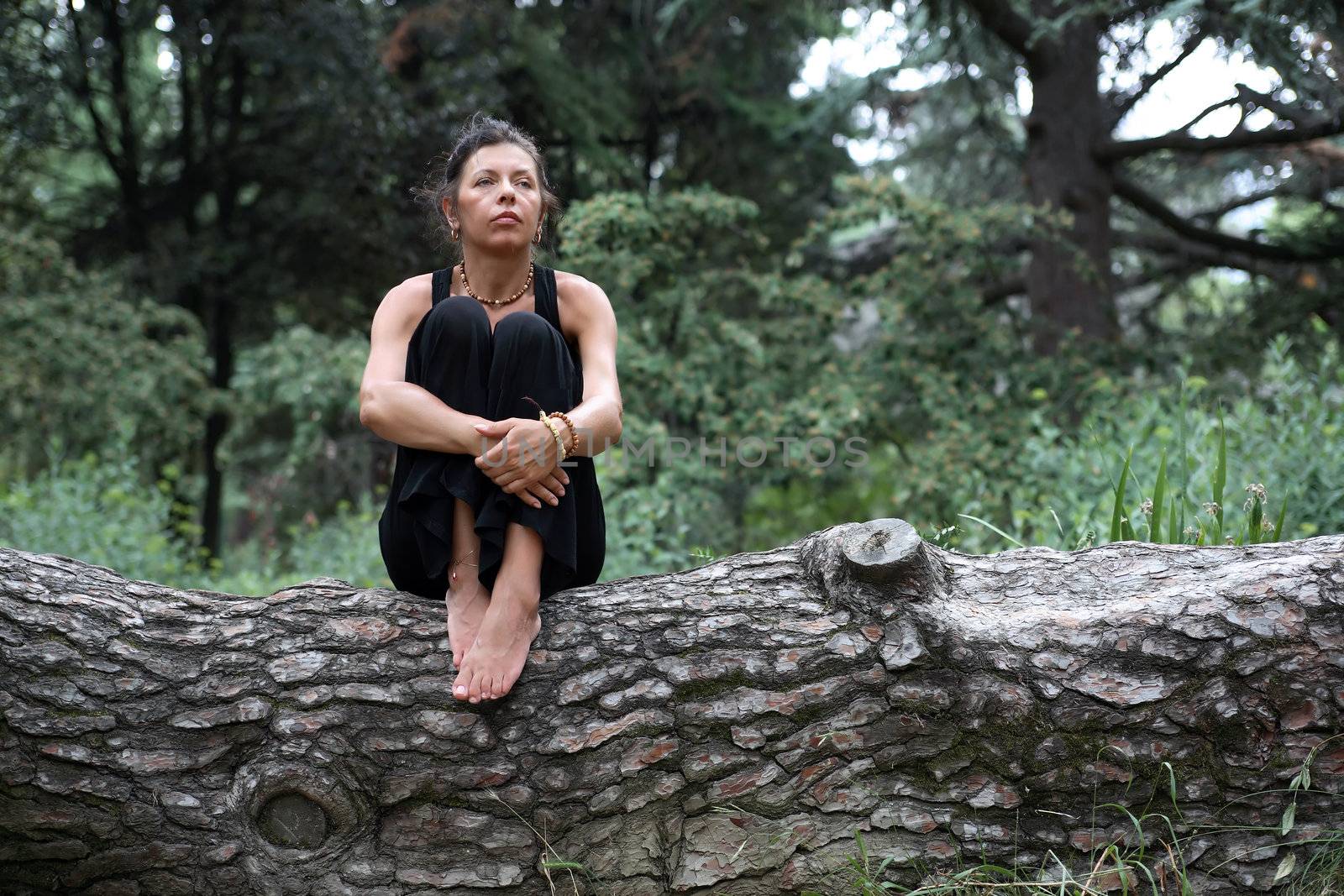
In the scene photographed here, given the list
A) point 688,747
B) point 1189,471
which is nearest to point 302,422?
point 1189,471

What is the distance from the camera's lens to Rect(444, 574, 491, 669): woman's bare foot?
234 cm

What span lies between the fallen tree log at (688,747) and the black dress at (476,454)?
25 cm

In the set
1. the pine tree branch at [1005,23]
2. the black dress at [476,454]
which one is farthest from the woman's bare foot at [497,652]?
the pine tree branch at [1005,23]

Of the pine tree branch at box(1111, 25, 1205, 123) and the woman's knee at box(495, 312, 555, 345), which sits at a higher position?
the pine tree branch at box(1111, 25, 1205, 123)

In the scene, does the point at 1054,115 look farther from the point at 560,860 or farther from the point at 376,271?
the point at 560,860

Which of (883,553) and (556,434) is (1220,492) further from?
(556,434)

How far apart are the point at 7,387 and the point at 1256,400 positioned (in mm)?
7629

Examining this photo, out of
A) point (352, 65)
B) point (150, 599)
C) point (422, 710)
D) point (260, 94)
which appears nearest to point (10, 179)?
point (260, 94)

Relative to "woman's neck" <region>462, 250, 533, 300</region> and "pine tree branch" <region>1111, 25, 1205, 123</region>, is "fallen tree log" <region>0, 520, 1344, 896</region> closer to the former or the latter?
"woman's neck" <region>462, 250, 533, 300</region>

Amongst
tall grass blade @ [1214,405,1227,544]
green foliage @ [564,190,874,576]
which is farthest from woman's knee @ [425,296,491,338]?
green foliage @ [564,190,874,576]

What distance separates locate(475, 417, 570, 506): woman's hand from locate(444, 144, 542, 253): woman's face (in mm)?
535

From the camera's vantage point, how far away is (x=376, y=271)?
8.20 meters

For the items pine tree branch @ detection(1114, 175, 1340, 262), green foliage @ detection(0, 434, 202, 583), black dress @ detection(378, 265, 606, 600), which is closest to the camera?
black dress @ detection(378, 265, 606, 600)

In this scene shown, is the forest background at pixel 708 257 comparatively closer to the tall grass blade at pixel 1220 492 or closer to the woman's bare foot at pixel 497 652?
the tall grass blade at pixel 1220 492
